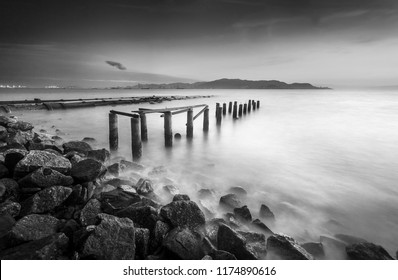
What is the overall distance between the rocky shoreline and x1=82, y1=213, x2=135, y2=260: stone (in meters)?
0.01

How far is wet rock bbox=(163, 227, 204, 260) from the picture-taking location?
283 cm

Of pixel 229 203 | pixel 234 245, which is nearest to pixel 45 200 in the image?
pixel 234 245

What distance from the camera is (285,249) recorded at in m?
3.26

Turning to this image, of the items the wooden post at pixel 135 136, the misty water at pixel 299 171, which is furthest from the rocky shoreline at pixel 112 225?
the wooden post at pixel 135 136

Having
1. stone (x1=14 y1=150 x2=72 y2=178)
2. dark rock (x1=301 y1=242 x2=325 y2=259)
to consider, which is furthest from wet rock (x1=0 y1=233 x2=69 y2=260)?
dark rock (x1=301 y1=242 x2=325 y2=259)

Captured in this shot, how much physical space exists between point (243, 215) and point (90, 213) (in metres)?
2.56

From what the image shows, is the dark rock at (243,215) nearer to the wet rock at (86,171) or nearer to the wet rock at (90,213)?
the wet rock at (90,213)

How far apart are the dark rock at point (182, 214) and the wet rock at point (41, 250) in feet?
4.17

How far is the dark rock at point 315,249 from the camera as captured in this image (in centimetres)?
360

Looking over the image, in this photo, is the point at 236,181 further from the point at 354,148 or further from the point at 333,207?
the point at 354,148

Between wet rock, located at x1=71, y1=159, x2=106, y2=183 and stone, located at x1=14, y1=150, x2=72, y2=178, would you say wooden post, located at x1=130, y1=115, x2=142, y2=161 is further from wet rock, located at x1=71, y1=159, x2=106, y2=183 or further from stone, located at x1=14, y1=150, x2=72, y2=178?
stone, located at x1=14, y1=150, x2=72, y2=178
